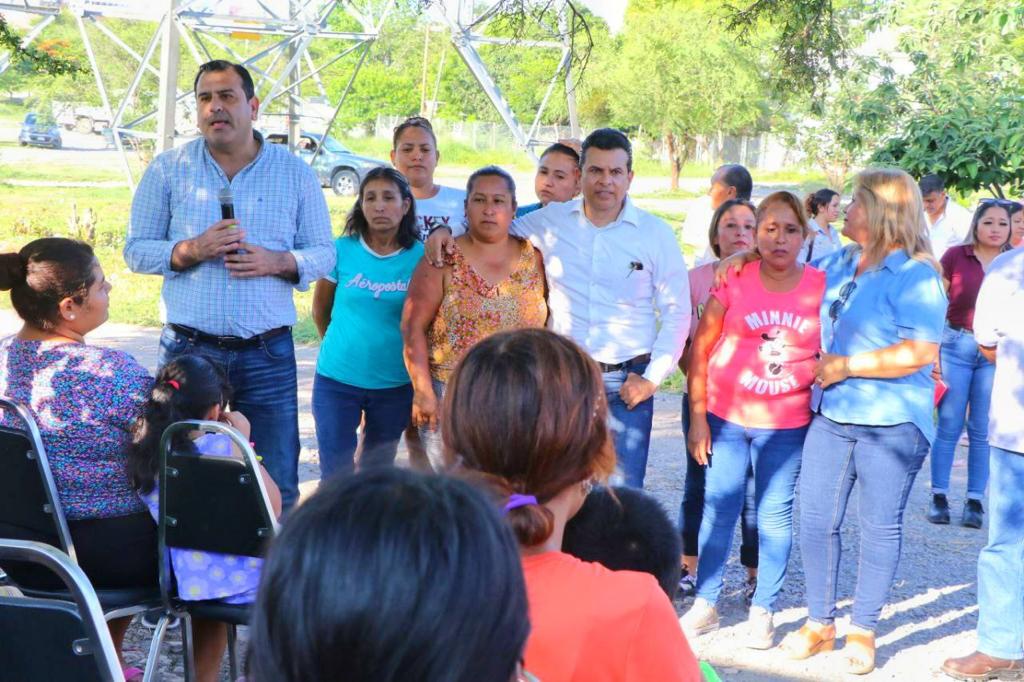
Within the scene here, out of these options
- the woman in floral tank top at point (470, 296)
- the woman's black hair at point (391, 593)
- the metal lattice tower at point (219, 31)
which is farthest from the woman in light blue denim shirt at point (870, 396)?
the metal lattice tower at point (219, 31)

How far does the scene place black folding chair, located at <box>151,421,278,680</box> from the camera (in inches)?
119

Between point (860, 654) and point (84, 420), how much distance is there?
314 cm

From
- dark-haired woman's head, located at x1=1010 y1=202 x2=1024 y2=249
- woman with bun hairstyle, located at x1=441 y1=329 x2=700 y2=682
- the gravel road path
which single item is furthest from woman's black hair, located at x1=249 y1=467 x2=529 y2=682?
dark-haired woman's head, located at x1=1010 y1=202 x2=1024 y2=249

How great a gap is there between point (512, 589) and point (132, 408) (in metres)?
2.48

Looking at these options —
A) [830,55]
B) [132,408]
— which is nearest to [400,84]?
[830,55]

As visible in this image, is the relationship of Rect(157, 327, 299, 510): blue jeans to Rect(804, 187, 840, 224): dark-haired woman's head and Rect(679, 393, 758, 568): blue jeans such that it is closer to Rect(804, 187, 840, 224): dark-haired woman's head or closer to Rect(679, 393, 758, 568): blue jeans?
Rect(679, 393, 758, 568): blue jeans

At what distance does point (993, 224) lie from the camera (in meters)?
6.59

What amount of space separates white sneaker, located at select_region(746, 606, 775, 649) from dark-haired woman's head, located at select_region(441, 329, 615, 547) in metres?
2.94

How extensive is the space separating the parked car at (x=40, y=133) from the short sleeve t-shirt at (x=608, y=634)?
4316 cm

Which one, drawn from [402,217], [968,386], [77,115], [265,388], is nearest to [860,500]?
[402,217]

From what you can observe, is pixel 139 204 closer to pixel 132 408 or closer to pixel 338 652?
pixel 132 408

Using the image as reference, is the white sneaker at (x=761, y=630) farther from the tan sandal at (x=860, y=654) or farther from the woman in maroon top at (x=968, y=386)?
the woman in maroon top at (x=968, y=386)

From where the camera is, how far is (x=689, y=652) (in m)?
1.75

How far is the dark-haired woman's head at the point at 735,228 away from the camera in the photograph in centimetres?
526
